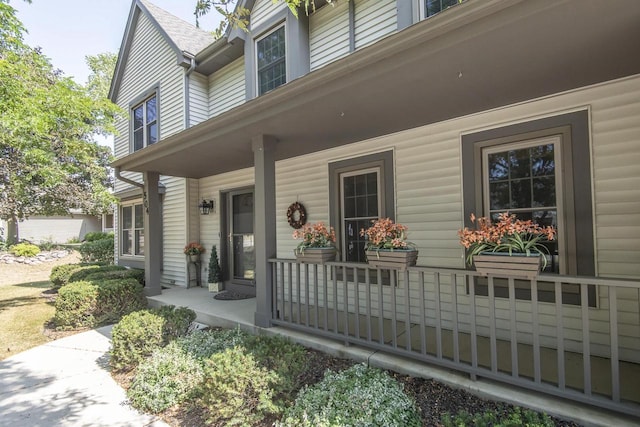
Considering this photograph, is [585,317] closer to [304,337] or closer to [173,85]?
[304,337]

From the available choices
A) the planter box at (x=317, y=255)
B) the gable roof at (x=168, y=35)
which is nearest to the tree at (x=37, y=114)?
the gable roof at (x=168, y=35)

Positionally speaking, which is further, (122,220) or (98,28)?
(122,220)

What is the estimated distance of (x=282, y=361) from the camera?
104 inches

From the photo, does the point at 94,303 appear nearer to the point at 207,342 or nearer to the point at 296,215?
the point at 207,342

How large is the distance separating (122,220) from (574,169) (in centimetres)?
1049

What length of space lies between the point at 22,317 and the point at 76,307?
6.02ft

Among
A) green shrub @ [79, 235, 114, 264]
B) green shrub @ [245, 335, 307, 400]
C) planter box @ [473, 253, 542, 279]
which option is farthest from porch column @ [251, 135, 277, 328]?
green shrub @ [79, 235, 114, 264]

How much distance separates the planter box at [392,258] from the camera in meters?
3.08

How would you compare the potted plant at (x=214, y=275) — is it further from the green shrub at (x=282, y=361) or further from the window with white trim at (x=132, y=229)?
the green shrub at (x=282, y=361)

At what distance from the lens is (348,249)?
15.7ft

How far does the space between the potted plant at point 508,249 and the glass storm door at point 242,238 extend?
15.0 ft

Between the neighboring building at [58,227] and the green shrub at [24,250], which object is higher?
the neighboring building at [58,227]

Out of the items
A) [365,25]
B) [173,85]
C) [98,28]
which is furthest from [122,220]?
[365,25]

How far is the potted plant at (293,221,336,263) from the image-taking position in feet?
12.1
